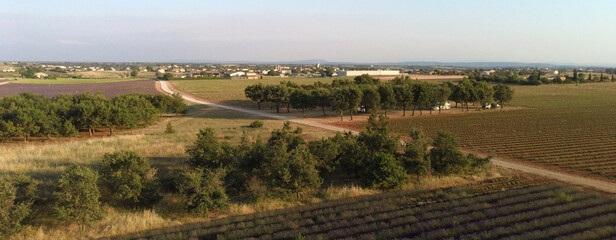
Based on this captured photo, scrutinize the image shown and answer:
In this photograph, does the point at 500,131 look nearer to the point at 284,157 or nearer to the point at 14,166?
the point at 284,157

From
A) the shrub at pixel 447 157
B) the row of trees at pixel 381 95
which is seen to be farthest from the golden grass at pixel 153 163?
the row of trees at pixel 381 95

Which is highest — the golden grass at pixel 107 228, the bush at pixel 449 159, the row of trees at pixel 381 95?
the row of trees at pixel 381 95

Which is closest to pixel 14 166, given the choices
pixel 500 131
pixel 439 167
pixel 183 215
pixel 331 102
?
pixel 183 215

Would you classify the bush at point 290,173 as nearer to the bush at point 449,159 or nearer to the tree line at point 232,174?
the tree line at point 232,174

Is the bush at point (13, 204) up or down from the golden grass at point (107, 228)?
up

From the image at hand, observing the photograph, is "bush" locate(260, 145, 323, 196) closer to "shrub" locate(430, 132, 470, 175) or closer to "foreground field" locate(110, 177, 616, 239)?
"foreground field" locate(110, 177, 616, 239)

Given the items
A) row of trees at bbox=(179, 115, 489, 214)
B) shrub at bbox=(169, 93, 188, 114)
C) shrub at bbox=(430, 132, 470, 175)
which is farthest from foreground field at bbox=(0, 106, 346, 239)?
shrub at bbox=(169, 93, 188, 114)
